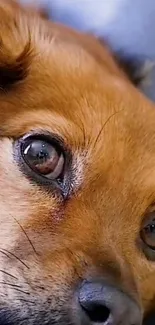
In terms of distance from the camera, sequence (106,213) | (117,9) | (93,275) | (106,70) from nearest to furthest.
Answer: (93,275), (106,213), (106,70), (117,9)

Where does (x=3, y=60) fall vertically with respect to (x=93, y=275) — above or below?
above

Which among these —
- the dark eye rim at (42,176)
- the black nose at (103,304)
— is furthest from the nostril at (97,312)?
the dark eye rim at (42,176)

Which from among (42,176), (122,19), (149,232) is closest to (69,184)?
(42,176)

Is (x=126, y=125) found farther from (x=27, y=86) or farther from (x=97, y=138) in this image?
(x=27, y=86)

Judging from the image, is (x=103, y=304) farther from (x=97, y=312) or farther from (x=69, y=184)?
(x=69, y=184)

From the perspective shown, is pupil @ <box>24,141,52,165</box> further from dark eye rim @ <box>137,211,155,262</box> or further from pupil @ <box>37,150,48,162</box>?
dark eye rim @ <box>137,211,155,262</box>

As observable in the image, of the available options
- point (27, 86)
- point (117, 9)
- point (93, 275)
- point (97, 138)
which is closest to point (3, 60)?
point (27, 86)

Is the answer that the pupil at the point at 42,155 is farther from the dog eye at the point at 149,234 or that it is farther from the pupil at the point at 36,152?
the dog eye at the point at 149,234
